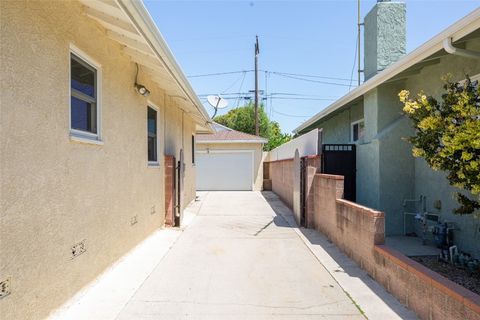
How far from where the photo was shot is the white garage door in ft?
71.7

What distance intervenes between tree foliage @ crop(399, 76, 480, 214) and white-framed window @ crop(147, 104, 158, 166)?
5.80 m

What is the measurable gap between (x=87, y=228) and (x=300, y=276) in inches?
123

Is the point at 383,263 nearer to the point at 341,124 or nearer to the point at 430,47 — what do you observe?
the point at 430,47

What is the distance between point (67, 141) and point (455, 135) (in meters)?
4.34

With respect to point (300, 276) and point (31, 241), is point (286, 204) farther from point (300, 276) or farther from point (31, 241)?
point (31, 241)

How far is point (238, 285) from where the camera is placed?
16.3ft

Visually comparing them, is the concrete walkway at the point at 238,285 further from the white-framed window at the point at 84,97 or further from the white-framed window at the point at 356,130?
the white-framed window at the point at 356,130

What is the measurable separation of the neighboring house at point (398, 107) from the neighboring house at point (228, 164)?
11.3 meters

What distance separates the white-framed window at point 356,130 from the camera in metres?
10.8

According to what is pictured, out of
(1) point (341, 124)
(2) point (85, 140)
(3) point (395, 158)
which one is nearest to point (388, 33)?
(3) point (395, 158)

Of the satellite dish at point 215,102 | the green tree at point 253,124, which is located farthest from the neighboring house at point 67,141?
the green tree at point 253,124

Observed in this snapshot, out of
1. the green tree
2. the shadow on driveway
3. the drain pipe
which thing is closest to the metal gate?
the shadow on driveway

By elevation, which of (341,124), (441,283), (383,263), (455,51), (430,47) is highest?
(430,47)

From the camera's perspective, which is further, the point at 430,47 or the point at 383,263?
the point at 430,47
